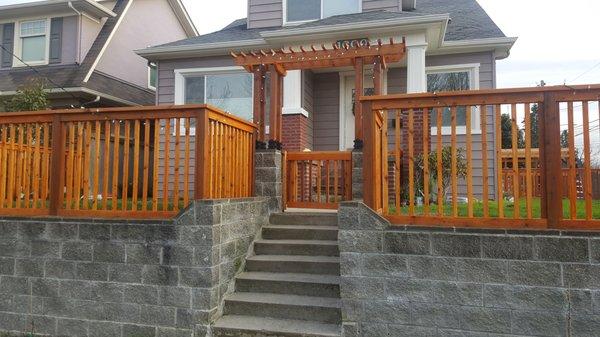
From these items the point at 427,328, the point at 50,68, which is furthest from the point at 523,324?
the point at 50,68

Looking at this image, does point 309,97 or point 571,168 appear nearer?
point 571,168

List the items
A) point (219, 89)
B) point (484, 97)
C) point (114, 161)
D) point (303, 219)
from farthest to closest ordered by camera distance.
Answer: point (219, 89), point (303, 219), point (114, 161), point (484, 97)

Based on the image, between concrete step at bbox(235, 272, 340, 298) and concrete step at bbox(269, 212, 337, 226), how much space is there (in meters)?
0.76

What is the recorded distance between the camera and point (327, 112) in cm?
907

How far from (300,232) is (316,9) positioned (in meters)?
6.17

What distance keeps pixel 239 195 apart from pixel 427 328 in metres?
2.29

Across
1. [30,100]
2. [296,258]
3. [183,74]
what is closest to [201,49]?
[183,74]

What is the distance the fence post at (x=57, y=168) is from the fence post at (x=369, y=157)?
290cm

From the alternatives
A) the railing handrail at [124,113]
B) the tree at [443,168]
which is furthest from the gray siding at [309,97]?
the railing handrail at [124,113]

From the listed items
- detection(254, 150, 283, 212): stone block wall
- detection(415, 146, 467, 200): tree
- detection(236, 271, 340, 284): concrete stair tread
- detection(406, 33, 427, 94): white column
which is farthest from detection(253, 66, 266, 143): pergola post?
detection(406, 33, 427, 94): white column

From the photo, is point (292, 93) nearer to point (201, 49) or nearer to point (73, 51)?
point (201, 49)

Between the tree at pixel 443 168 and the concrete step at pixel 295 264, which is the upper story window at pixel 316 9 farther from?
the concrete step at pixel 295 264

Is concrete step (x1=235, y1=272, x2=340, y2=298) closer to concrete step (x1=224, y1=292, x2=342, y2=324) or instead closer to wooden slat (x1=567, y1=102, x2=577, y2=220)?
concrete step (x1=224, y1=292, x2=342, y2=324)

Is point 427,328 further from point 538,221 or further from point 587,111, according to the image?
Result: point 587,111
